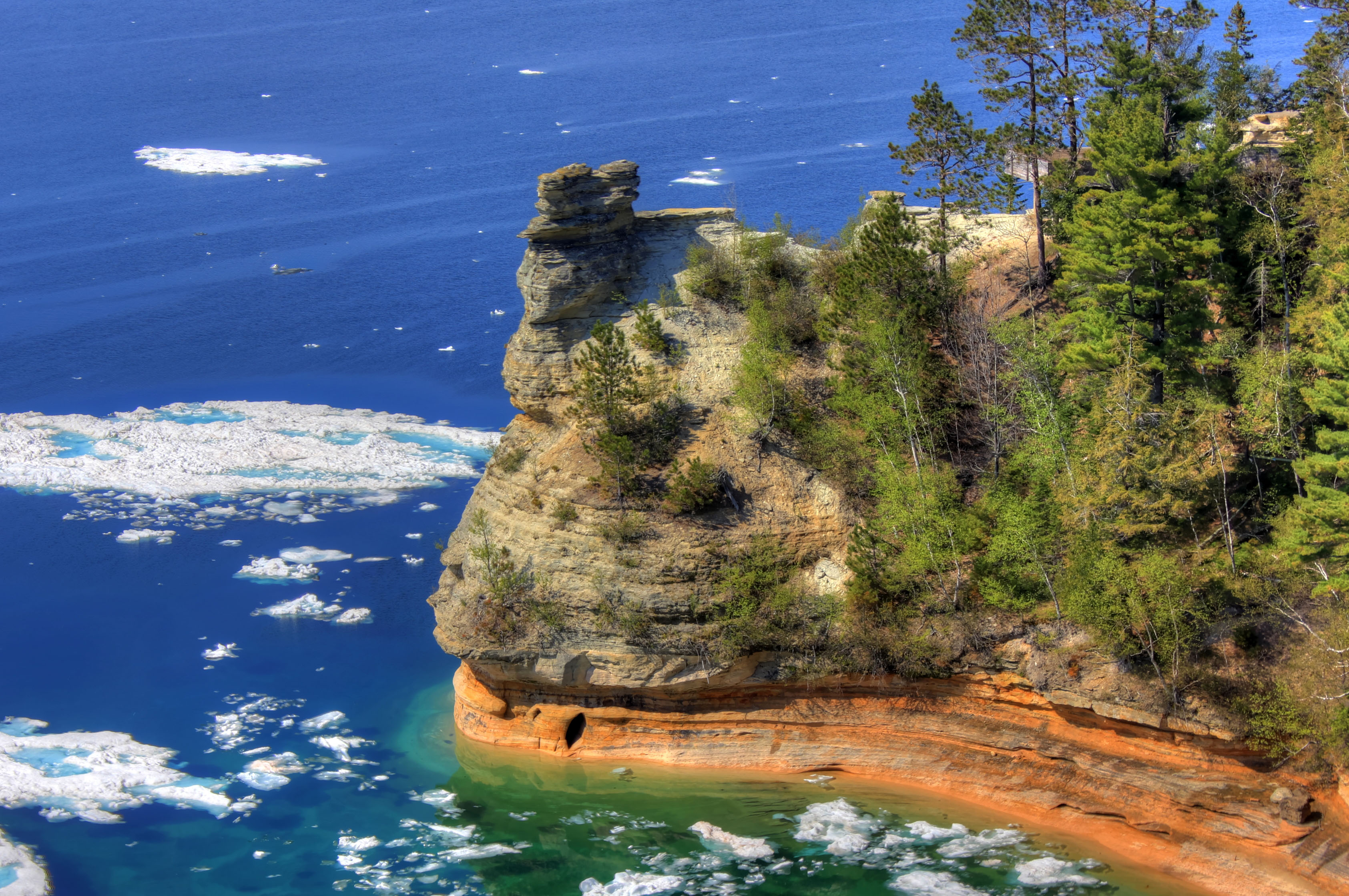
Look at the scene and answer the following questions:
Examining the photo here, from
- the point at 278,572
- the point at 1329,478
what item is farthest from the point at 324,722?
the point at 1329,478

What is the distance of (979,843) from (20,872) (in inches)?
1164

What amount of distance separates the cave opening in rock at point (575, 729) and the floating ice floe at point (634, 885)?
6.94 metres

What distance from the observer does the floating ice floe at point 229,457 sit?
60.2 m

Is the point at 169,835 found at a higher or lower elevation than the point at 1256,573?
lower

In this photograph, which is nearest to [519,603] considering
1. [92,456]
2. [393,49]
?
[92,456]

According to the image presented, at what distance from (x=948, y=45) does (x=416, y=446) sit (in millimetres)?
83344

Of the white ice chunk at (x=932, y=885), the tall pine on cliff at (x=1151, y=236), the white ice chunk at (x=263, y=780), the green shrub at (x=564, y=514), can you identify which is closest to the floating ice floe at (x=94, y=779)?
the white ice chunk at (x=263, y=780)

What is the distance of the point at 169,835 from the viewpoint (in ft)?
122

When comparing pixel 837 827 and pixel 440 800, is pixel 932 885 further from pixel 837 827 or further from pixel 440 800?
A: pixel 440 800

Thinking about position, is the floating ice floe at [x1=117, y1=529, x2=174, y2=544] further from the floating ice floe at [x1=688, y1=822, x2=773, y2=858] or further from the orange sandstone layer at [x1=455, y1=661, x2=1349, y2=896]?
the floating ice floe at [x1=688, y1=822, x2=773, y2=858]

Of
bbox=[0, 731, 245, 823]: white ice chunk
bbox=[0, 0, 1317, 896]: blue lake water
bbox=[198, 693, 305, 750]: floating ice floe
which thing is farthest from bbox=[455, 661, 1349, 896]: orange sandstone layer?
bbox=[0, 731, 245, 823]: white ice chunk

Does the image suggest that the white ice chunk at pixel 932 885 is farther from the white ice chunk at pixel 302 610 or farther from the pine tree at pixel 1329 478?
the white ice chunk at pixel 302 610

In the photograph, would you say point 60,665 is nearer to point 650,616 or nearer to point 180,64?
point 650,616

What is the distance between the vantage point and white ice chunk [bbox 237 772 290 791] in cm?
3981
